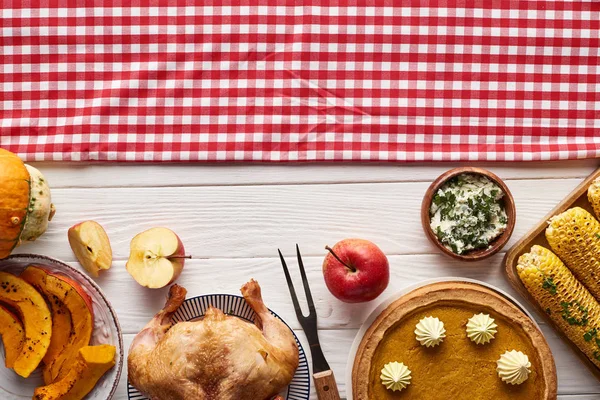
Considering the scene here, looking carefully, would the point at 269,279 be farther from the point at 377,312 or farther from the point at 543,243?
the point at 543,243

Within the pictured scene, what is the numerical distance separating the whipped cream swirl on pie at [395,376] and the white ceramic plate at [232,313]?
9.2 inches

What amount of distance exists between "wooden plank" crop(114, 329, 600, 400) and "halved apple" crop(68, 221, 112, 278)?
25.4 inches

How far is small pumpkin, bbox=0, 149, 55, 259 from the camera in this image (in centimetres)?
187

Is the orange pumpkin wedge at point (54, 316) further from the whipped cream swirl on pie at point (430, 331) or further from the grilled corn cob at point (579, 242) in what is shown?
the grilled corn cob at point (579, 242)

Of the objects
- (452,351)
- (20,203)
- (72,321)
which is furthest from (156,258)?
(452,351)

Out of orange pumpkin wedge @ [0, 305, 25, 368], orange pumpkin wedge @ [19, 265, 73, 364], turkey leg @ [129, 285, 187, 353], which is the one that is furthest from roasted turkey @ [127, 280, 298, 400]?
orange pumpkin wedge @ [0, 305, 25, 368]

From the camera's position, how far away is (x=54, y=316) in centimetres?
203

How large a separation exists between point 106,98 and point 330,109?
27.6 inches

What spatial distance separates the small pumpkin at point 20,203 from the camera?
6.12ft

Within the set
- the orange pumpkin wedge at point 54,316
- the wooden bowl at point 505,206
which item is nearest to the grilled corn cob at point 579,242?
the wooden bowl at point 505,206

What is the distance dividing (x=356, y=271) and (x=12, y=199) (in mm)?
989

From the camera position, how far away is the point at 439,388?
2014 millimetres

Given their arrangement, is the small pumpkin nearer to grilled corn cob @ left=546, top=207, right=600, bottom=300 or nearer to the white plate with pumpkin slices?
the white plate with pumpkin slices

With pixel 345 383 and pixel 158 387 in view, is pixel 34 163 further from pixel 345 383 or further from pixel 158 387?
Result: pixel 345 383
